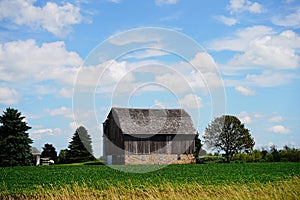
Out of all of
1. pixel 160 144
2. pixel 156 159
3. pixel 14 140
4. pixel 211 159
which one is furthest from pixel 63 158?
pixel 211 159

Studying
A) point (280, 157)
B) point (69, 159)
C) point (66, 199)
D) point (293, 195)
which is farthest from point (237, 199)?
point (69, 159)

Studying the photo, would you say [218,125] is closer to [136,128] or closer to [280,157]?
[280,157]

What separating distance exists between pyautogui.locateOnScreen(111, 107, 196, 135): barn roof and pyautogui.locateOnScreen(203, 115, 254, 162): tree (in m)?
5.00

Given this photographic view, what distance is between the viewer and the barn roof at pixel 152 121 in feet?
169

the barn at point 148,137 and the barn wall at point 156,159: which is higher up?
the barn at point 148,137

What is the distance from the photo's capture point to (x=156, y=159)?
1991 inches

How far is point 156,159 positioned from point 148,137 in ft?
9.23

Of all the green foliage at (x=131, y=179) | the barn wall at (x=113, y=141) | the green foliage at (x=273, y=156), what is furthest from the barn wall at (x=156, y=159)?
the green foliage at (x=131, y=179)

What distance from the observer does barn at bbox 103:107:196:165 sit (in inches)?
1973

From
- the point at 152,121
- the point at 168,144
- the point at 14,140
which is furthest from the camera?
the point at 152,121

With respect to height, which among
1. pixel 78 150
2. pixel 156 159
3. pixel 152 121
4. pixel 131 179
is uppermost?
pixel 152 121

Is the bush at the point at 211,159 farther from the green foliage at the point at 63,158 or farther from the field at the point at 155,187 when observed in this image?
the field at the point at 155,187

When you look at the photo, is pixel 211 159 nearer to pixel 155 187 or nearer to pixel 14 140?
pixel 14 140

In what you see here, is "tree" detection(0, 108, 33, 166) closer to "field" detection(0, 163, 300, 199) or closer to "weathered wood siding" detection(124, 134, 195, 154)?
"weathered wood siding" detection(124, 134, 195, 154)
